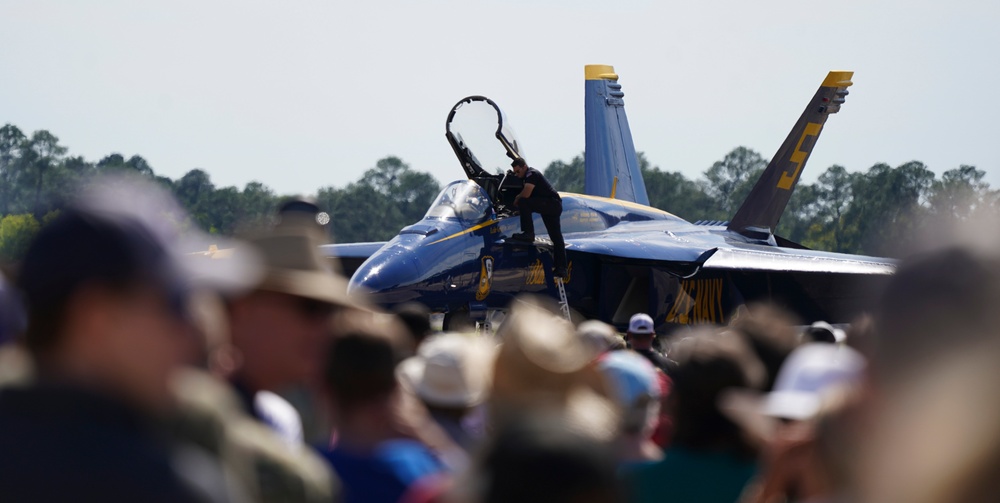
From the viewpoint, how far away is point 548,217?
17312 mm

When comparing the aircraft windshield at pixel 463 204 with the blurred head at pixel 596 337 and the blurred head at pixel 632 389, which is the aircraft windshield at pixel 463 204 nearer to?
the blurred head at pixel 596 337

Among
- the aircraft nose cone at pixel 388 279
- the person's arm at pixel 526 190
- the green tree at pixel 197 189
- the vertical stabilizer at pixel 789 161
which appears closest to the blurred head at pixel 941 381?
the aircraft nose cone at pixel 388 279

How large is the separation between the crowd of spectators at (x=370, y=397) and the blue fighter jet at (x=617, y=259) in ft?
40.2

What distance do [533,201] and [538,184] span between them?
0.28m

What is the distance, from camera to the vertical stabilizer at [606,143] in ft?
98.7

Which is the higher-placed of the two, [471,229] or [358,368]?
[358,368]

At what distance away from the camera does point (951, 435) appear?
6.30 ft

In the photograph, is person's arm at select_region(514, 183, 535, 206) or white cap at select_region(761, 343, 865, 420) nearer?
white cap at select_region(761, 343, 865, 420)

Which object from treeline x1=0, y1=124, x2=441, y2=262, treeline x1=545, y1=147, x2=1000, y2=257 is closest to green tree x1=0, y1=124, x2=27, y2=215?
treeline x1=0, y1=124, x2=441, y2=262

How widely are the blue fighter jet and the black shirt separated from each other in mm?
381

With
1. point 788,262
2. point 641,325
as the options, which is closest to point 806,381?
point 641,325

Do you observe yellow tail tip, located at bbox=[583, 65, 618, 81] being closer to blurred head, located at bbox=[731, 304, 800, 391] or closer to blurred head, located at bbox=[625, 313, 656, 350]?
blurred head, located at bbox=[625, 313, 656, 350]

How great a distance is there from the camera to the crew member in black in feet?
56.1

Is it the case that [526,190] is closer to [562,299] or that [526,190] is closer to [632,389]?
[562,299]
